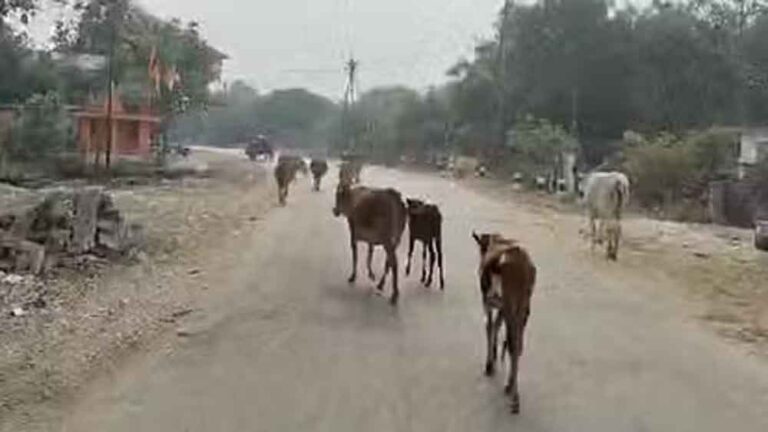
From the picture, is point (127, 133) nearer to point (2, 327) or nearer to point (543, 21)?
point (543, 21)

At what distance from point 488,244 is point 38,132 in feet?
107

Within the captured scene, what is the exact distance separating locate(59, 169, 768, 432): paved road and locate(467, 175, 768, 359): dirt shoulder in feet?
1.59

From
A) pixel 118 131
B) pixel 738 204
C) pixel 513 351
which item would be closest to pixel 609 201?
pixel 738 204

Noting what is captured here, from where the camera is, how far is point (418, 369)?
910cm

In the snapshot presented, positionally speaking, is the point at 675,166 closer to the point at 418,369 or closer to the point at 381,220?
the point at 381,220

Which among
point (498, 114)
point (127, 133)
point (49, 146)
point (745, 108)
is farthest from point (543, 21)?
point (49, 146)

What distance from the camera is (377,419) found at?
24.7 ft

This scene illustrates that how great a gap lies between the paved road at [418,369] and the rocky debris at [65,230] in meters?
2.41

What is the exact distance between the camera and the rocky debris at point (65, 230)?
47.8 ft

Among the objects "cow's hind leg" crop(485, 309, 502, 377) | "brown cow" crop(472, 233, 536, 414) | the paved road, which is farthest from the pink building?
"brown cow" crop(472, 233, 536, 414)

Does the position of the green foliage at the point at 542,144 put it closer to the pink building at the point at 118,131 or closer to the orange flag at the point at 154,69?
the orange flag at the point at 154,69

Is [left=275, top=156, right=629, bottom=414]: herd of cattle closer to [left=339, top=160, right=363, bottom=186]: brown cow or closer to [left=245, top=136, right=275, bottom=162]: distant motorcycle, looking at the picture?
[left=339, top=160, right=363, bottom=186]: brown cow

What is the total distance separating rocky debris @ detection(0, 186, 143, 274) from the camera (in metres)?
14.6

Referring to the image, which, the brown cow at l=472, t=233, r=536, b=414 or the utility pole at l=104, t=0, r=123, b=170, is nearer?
the brown cow at l=472, t=233, r=536, b=414
